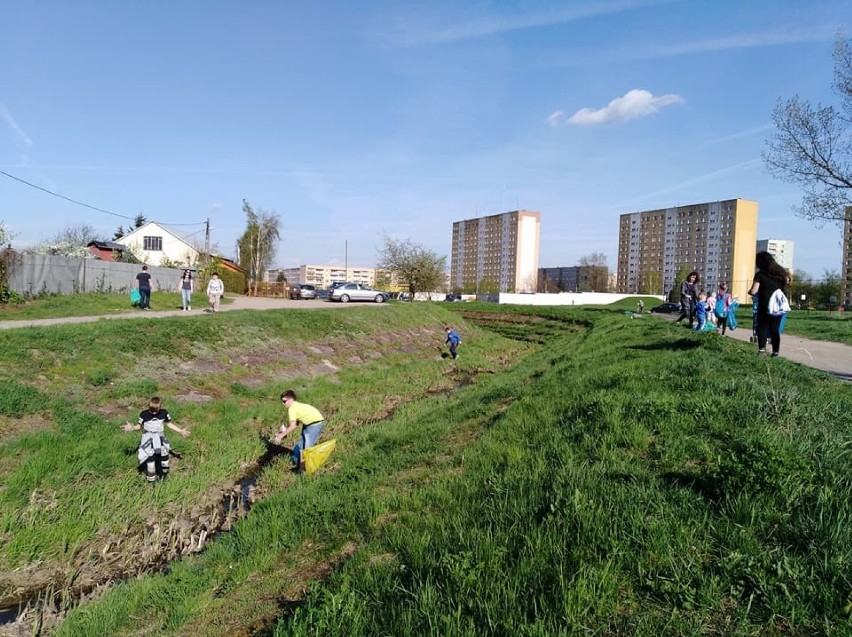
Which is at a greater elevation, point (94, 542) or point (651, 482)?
point (651, 482)

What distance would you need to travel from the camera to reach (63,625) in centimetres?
448

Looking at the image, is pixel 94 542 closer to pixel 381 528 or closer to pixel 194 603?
pixel 194 603

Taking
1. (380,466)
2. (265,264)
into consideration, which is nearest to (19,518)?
(380,466)

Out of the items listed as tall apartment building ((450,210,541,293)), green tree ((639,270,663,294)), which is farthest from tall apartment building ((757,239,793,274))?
tall apartment building ((450,210,541,293))

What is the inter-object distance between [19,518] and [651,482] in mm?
6996

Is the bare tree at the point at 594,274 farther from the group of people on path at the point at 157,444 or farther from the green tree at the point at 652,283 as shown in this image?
the group of people on path at the point at 157,444

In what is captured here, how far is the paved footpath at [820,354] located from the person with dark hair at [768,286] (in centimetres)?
54

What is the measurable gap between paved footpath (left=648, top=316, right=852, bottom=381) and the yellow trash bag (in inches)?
301

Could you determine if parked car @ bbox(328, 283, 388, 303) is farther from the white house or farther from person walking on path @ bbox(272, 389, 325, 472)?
person walking on path @ bbox(272, 389, 325, 472)

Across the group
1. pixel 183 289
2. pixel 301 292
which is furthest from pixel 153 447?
pixel 301 292

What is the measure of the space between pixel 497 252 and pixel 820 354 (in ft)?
386

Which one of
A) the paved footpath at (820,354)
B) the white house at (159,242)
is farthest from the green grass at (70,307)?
the white house at (159,242)

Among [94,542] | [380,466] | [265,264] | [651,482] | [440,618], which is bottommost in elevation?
[94,542]

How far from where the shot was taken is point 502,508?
418 centimetres
